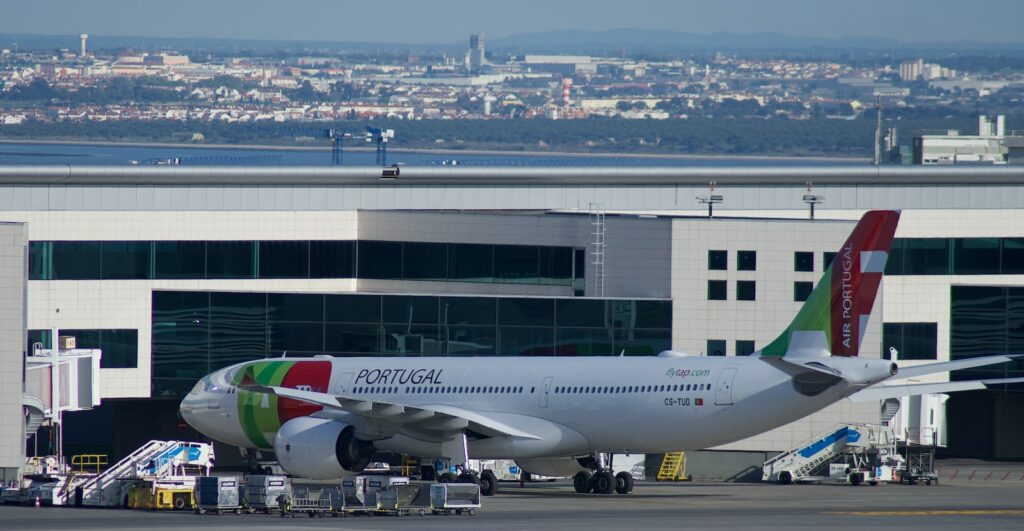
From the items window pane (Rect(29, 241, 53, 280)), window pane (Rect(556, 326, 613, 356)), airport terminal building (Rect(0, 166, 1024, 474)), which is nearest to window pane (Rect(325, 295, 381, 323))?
airport terminal building (Rect(0, 166, 1024, 474))

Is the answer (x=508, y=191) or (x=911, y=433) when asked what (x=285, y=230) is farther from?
(x=911, y=433)

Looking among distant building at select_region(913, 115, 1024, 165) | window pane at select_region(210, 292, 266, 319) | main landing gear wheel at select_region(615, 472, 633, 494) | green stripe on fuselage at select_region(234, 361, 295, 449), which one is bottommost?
main landing gear wheel at select_region(615, 472, 633, 494)

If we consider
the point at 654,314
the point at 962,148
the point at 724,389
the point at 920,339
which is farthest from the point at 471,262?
the point at 962,148

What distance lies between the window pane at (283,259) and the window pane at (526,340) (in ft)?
33.9

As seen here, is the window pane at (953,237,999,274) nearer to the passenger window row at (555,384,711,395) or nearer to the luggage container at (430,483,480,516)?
the passenger window row at (555,384,711,395)

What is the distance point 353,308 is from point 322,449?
1455 centimetres

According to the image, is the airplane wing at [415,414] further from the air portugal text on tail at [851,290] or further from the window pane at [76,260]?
the window pane at [76,260]

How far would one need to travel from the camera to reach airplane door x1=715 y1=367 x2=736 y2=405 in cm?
4500

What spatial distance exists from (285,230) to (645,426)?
2500 centimetres

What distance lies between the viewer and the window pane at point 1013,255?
2717 inches

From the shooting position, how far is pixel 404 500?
42.4 m

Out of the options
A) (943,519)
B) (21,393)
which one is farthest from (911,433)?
(21,393)

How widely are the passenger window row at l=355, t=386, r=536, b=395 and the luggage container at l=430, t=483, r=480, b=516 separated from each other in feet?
24.9

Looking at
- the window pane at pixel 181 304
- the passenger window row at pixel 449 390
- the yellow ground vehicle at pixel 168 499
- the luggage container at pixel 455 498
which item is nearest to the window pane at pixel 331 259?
the window pane at pixel 181 304
